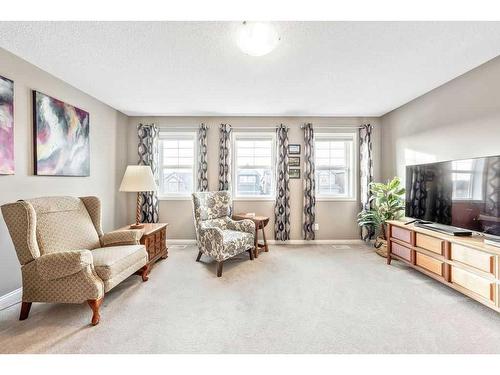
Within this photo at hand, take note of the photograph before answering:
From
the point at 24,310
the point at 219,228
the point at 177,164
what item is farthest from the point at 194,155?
Result: the point at 24,310

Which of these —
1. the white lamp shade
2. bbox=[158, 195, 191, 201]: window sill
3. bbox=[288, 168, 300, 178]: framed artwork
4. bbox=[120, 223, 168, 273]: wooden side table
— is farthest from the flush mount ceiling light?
bbox=[158, 195, 191, 201]: window sill

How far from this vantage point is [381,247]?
3.40 meters

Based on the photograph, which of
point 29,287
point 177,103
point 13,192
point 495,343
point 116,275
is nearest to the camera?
point 495,343

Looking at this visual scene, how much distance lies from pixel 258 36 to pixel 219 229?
217 cm

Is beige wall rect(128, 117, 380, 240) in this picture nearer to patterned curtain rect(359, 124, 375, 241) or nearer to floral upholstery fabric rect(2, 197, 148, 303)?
patterned curtain rect(359, 124, 375, 241)

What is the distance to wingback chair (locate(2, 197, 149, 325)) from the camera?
175 cm

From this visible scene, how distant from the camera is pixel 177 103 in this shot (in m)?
3.37

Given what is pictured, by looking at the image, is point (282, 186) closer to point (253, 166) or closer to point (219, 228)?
point (253, 166)


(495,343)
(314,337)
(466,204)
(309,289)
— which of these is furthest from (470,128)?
(314,337)

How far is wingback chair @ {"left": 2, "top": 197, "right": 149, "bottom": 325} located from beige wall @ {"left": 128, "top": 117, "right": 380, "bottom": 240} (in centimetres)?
185

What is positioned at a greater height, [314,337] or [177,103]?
[177,103]
